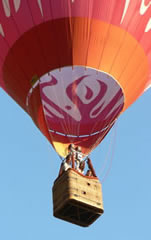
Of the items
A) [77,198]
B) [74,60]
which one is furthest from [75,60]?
[77,198]

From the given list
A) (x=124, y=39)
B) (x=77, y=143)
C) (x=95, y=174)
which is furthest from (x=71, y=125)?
(x=124, y=39)

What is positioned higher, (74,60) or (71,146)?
(74,60)

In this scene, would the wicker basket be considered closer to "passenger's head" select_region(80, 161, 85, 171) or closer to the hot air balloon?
the hot air balloon

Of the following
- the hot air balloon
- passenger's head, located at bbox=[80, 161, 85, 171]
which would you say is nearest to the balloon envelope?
the hot air balloon

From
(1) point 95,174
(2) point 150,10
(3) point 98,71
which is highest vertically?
(2) point 150,10

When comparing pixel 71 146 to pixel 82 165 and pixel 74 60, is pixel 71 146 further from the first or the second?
pixel 74 60

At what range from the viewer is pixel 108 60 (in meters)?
14.7

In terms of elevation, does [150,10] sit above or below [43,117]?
above

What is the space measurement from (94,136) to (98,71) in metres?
2.06

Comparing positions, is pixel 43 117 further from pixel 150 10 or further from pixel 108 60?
pixel 150 10

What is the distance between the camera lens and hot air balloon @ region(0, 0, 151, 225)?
14.3 meters

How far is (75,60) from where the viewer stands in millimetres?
14547

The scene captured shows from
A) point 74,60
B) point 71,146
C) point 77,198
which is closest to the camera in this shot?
point 77,198

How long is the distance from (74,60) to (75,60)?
3cm
